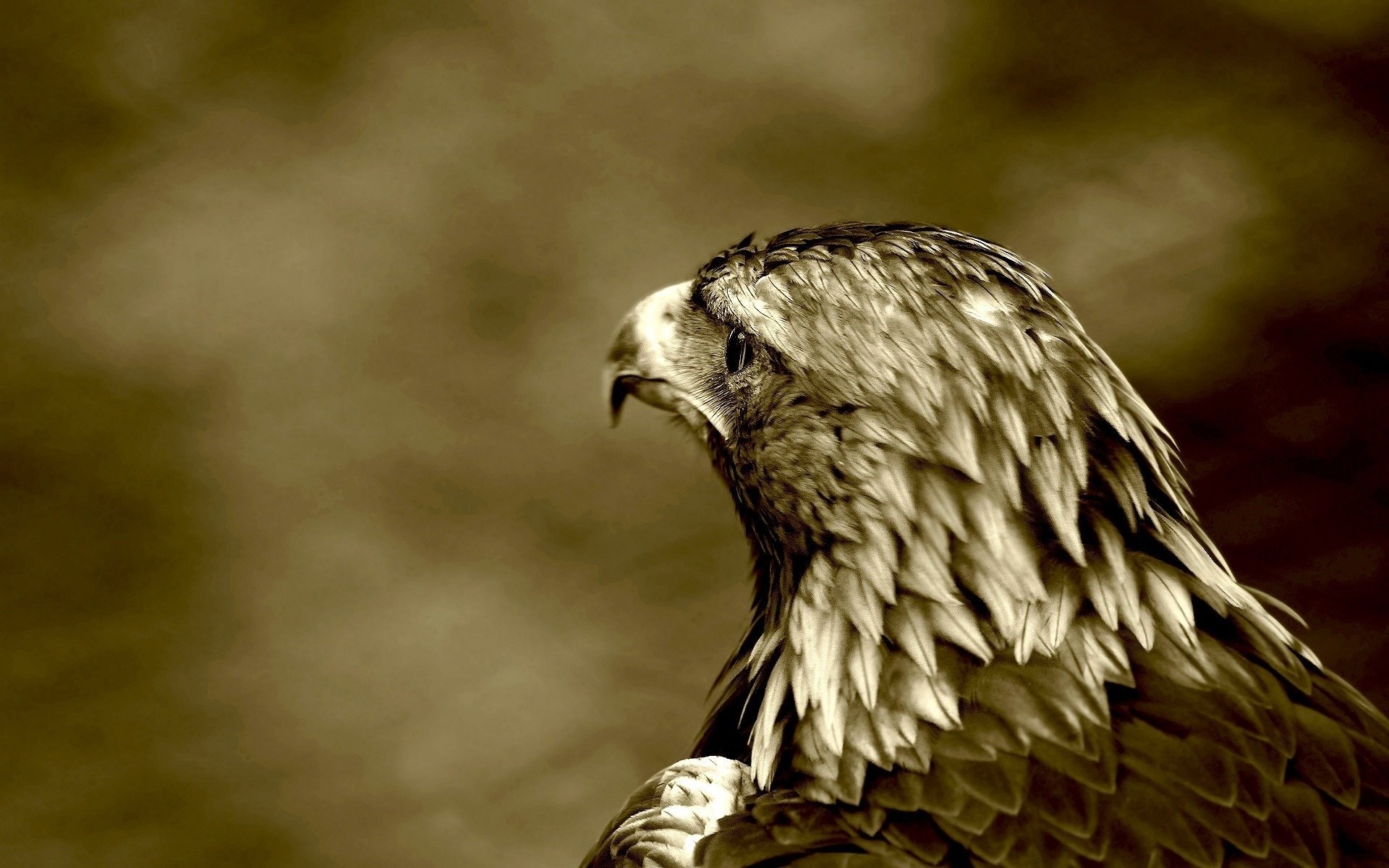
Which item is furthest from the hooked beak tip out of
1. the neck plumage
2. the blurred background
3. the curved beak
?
the blurred background

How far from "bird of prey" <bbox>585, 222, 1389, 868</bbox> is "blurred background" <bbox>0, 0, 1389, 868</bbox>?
29.9 inches

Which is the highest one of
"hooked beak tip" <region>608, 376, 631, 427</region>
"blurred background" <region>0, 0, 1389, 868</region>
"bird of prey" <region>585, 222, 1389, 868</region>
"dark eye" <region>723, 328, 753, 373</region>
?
"blurred background" <region>0, 0, 1389, 868</region>

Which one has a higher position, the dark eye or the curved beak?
the curved beak

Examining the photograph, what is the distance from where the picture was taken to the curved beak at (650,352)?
99cm

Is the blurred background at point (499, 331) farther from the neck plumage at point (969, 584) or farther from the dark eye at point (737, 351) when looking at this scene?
the neck plumage at point (969, 584)

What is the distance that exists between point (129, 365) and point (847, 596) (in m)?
1.17

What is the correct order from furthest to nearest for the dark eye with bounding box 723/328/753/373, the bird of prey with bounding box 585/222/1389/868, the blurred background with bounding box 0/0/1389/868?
the blurred background with bounding box 0/0/1389/868 < the dark eye with bounding box 723/328/753/373 < the bird of prey with bounding box 585/222/1389/868

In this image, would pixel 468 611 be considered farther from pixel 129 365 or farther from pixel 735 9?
pixel 735 9

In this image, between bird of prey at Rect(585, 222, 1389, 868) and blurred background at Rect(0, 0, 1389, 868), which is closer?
bird of prey at Rect(585, 222, 1389, 868)

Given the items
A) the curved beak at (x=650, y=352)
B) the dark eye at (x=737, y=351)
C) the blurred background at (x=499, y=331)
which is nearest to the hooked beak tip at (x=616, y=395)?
the curved beak at (x=650, y=352)

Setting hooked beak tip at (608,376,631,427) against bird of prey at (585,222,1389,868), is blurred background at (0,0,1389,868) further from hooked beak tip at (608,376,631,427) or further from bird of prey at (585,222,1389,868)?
bird of prey at (585,222,1389,868)

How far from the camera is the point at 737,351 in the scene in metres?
0.95

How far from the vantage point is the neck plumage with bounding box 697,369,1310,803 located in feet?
2.61

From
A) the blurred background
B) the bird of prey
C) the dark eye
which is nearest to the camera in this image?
the bird of prey
